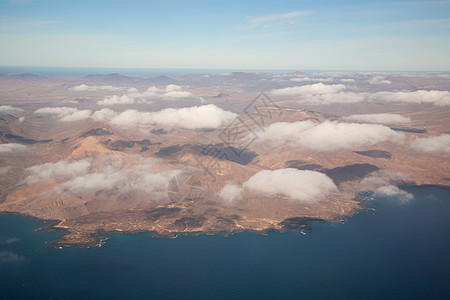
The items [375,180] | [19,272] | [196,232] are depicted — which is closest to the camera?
[19,272]

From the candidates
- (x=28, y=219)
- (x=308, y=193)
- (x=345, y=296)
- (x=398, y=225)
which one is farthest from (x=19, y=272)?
(x=398, y=225)

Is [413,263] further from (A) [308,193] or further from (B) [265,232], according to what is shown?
(A) [308,193]

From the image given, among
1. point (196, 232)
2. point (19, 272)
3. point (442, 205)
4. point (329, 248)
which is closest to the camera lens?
point (19, 272)

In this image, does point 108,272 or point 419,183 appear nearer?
point 108,272

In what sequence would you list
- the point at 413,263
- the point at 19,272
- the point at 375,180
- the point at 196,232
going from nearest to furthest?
1. the point at 19,272
2. the point at 413,263
3. the point at 196,232
4. the point at 375,180

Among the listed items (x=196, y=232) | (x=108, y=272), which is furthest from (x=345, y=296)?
(x=108, y=272)

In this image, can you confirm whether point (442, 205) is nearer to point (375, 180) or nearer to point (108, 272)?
point (375, 180)
